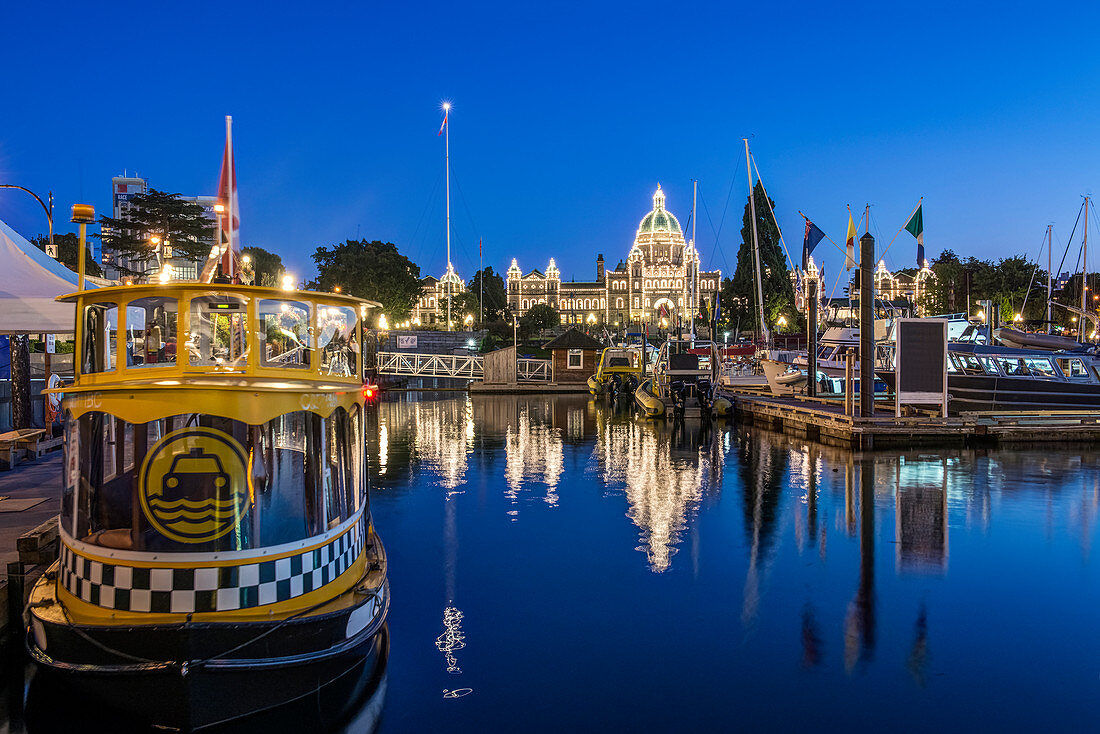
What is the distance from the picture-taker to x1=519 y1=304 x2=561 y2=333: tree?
125 metres

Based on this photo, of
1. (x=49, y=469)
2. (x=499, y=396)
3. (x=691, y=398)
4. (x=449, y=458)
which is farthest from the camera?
(x=499, y=396)

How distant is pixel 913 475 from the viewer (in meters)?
20.4

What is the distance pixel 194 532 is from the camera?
261 inches

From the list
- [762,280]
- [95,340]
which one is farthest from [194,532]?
[762,280]

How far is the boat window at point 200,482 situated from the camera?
6.64m

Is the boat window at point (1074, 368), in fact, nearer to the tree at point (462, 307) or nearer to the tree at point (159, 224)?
the tree at point (159, 224)

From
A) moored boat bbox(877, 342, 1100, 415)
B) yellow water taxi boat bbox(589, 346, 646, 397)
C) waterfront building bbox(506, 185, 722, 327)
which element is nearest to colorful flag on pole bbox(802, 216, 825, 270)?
moored boat bbox(877, 342, 1100, 415)

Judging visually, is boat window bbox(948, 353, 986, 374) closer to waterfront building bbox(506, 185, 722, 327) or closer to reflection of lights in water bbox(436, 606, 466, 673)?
reflection of lights in water bbox(436, 606, 466, 673)

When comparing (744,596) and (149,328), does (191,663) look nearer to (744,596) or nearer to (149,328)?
(149,328)

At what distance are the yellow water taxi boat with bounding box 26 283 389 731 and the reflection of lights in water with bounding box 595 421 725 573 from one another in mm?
6850

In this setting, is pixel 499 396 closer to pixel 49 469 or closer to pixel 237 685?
pixel 49 469

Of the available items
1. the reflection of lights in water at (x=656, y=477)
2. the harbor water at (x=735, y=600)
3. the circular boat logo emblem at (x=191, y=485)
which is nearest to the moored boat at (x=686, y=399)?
the reflection of lights in water at (x=656, y=477)

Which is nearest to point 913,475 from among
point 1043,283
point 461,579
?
point 461,579

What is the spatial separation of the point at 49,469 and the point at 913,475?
69.6 ft
